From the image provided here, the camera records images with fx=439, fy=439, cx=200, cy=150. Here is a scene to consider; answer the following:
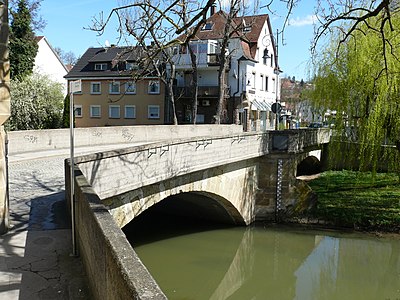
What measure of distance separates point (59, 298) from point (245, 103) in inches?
1295

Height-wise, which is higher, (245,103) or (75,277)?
(245,103)

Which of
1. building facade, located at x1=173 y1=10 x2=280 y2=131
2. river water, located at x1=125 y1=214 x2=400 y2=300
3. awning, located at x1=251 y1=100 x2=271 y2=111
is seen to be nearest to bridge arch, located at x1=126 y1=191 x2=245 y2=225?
river water, located at x1=125 y1=214 x2=400 y2=300

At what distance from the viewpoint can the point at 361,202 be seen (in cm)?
1952

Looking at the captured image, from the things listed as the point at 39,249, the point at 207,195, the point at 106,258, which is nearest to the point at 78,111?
the point at 207,195

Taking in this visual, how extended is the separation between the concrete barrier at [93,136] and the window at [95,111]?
1876 cm

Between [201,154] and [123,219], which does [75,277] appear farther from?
[201,154]

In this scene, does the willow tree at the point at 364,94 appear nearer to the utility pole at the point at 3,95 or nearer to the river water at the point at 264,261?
the river water at the point at 264,261

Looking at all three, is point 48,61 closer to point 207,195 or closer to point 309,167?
point 309,167

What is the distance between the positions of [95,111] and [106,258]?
130ft

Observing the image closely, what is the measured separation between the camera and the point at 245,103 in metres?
36.8

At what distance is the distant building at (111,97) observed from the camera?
39406 mm

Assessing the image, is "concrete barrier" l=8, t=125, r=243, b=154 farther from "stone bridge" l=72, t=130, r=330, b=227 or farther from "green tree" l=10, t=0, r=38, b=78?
"green tree" l=10, t=0, r=38, b=78

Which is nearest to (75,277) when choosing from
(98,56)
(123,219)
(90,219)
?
(90,219)

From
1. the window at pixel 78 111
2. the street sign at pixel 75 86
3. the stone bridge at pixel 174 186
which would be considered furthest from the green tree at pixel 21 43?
the street sign at pixel 75 86
